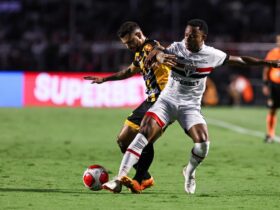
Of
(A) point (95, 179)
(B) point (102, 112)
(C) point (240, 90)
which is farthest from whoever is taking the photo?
(C) point (240, 90)

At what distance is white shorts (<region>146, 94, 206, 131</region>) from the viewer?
31.0 feet

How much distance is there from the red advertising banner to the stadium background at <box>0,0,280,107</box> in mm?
1340

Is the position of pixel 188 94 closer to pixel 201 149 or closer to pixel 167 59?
pixel 201 149

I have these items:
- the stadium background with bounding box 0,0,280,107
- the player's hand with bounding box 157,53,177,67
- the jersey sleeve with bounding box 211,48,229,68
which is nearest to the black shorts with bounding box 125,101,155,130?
the jersey sleeve with bounding box 211,48,229,68

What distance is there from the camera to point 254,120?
25.4m

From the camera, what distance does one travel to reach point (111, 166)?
13023 millimetres

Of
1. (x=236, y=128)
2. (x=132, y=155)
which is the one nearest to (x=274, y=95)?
(x=236, y=128)

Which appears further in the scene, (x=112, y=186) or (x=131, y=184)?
(x=131, y=184)

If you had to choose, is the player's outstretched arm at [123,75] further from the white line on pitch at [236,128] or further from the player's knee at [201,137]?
the white line on pitch at [236,128]

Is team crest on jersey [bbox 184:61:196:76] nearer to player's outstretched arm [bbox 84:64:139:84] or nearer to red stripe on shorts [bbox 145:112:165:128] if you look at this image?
red stripe on shorts [bbox 145:112:165:128]

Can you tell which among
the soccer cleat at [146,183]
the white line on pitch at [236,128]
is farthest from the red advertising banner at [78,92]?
the soccer cleat at [146,183]

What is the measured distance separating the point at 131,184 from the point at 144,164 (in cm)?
68

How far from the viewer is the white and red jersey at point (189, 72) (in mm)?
9430

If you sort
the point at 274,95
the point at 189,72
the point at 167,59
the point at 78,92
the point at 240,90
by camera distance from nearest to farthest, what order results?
1. the point at 167,59
2. the point at 189,72
3. the point at 274,95
4. the point at 78,92
5. the point at 240,90
